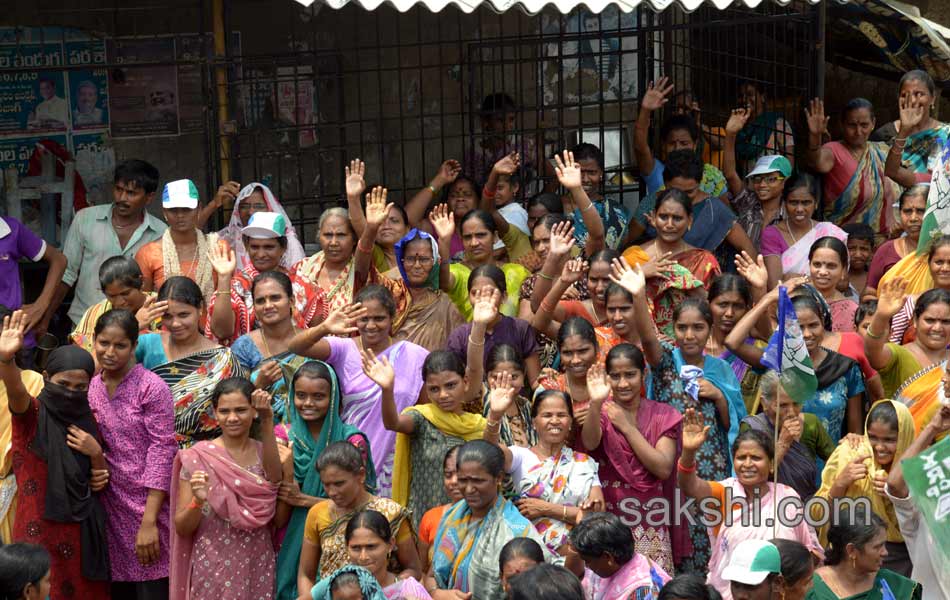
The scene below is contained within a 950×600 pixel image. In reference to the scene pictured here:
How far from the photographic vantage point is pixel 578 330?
269 inches

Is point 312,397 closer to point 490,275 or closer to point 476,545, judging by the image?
point 476,545

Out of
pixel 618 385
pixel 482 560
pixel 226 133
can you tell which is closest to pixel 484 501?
pixel 482 560

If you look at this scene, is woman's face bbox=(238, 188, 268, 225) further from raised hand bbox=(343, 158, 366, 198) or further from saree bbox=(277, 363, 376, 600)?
saree bbox=(277, 363, 376, 600)

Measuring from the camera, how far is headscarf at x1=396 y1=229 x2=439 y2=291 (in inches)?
298

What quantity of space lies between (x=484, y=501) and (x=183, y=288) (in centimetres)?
176

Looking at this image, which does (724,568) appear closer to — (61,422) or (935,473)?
(935,473)

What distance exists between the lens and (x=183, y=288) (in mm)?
6898

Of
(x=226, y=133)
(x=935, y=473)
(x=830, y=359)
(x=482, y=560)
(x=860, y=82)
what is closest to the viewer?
(x=935, y=473)

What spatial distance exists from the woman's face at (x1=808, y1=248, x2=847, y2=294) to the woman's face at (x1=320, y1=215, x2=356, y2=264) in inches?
92.0

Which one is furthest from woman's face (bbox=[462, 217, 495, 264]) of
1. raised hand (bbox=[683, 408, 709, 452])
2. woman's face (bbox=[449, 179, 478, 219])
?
raised hand (bbox=[683, 408, 709, 452])

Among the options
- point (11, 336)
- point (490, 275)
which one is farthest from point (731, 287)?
point (11, 336)

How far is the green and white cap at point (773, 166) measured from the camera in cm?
857

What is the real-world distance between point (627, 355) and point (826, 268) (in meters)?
1.55

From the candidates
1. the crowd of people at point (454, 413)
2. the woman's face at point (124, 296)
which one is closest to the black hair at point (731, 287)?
the crowd of people at point (454, 413)
